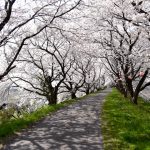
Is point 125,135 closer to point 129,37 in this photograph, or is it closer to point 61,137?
point 61,137

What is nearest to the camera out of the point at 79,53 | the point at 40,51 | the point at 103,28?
the point at 103,28

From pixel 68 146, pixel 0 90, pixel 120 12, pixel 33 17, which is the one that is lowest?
pixel 68 146

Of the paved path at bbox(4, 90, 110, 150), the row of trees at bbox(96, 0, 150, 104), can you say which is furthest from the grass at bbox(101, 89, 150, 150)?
the row of trees at bbox(96, 0, 150, 104)

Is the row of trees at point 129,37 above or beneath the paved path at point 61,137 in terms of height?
above

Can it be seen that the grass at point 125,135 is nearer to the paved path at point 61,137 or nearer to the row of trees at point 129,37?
the paved path at point 61,137

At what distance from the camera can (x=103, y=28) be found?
28.2m

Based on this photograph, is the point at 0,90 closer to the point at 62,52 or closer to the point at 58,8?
the point at 62,52

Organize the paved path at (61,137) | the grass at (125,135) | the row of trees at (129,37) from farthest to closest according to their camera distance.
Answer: the row of trees at (129,37) → the paved path at (61,137) → the grass at (125,135)

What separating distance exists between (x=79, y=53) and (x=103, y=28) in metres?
16.1

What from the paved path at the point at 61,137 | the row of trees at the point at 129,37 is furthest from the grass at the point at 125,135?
the row of trees at the point at 129,37

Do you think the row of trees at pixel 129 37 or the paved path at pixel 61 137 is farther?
the row of trees at pixel 129 37

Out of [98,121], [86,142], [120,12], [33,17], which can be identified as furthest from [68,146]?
[120,12]

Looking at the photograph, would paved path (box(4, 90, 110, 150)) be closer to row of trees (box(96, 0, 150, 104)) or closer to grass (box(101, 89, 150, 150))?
grass (box(101, 89, 150, 150))

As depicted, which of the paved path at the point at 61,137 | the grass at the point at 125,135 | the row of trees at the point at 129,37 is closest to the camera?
the grass at the point at 125,135
